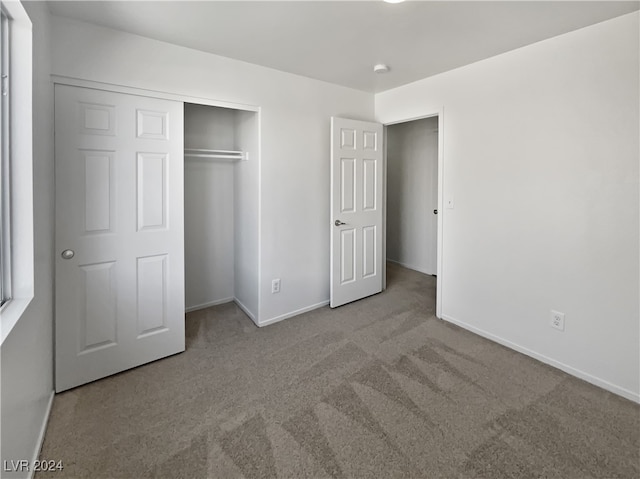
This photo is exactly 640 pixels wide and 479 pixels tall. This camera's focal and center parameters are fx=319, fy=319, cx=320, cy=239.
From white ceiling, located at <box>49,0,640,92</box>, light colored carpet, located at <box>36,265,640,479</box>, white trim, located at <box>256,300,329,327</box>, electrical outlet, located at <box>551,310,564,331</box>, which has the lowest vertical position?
light colored carpet, located at <box>36,265,640,479</box>

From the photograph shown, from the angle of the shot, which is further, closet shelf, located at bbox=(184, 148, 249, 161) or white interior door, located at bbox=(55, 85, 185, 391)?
closet shelf, located at bbox=(184, 148, 249, 161)

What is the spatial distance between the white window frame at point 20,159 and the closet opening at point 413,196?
3650mm

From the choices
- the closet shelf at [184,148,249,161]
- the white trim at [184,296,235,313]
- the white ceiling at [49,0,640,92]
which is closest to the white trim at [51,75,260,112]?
the white ceiling at [49,0,640,92]

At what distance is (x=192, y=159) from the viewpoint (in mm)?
3182

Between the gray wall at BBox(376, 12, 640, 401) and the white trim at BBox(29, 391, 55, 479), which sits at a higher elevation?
the gray wall at BBox(376, 12, 640, 401)

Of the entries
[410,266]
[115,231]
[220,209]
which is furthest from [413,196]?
[115,231]

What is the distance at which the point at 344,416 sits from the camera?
1809 mm

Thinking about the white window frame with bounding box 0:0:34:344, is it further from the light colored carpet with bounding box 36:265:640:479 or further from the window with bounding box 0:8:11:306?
the light colored carpet with bounding box 36:265:640:479

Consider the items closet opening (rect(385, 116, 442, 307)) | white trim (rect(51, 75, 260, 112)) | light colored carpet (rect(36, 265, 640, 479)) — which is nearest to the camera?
light colored carpet (rect(36, 265, 640, 479))

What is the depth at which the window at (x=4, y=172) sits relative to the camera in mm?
1371

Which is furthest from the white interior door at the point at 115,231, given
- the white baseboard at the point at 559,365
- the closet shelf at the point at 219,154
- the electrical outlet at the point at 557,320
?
the electrical outlet at the point at 557,320

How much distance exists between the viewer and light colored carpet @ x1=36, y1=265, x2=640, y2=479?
4.95 ft

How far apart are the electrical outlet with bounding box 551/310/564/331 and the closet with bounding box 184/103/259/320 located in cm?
241

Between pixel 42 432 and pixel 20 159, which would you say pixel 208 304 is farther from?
pixel 20 159
